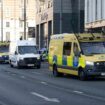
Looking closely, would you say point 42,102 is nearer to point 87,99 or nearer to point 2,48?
point 87,99

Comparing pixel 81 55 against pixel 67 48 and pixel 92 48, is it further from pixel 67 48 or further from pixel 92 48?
pixel 67 48

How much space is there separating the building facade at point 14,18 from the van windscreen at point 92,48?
94.9 meters

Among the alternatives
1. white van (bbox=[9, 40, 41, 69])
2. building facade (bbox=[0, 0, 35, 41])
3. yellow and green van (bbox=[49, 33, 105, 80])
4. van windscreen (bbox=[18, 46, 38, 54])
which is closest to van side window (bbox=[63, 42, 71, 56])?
yellow and green van (bbox=[49, 33, 105, 80])

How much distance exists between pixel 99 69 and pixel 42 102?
9.50 metres

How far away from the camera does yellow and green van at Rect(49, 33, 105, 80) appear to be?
80.1 ft

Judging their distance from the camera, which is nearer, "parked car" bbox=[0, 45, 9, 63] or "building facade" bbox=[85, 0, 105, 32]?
"building facade" bbox=[85, 0, 105, 32]

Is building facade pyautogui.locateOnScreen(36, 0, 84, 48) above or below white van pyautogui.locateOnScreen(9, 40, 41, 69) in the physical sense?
above

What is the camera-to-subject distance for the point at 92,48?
2533 cm

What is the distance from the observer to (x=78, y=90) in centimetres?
1931

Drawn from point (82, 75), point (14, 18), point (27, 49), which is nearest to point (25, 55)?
point (27, 49)

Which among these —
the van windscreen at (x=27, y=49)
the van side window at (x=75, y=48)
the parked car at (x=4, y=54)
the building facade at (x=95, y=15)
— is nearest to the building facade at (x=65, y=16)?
the building facade at (x=95, y=15)

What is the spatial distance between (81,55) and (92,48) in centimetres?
78

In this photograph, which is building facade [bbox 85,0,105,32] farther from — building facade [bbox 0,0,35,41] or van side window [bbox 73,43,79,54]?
building facade [bbox 0,0,35,41]

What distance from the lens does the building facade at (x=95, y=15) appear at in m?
53.6
